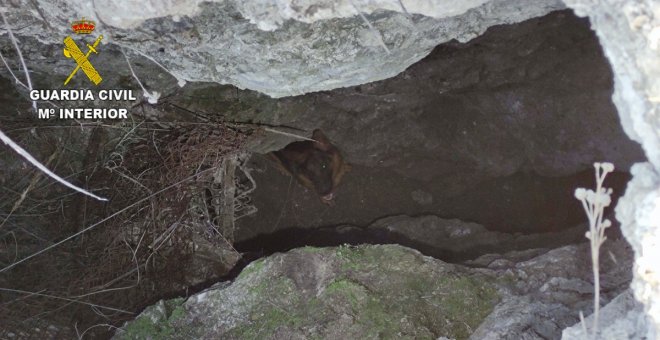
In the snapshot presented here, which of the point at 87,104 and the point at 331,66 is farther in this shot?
the point at 87,104

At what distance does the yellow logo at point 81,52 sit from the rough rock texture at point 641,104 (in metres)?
1.46

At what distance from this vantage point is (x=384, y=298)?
6.20 feet

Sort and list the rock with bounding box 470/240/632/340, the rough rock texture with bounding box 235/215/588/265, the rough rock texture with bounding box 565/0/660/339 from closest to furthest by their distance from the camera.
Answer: the rough rock texture with bounding box 565/0/660/339 < the rock with bounding box 470/240/632/340 < the rough rock texture with bounding box 235/215/588/265

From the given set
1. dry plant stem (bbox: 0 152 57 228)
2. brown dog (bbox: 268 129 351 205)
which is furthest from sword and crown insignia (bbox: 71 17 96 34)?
brown dog (bbox: 268 129 351 205)

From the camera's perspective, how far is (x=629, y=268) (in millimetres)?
1861

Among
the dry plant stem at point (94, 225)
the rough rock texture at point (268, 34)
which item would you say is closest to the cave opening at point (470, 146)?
the rough rock texture at point (268, 34)

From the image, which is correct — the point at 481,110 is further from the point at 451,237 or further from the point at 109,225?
the point at 109,225

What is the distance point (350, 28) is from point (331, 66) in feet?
0.95

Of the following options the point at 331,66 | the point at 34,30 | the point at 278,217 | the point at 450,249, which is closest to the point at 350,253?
the point at 331,66

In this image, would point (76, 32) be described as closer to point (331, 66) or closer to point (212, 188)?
Answer: point (331, 66)

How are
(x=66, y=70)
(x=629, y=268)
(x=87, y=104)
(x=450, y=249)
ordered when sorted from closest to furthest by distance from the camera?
(x=629, y=268) < (x=66, y=70) < (x=87, y=104) < (x=450, y=249)

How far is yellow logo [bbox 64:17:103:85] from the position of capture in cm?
186

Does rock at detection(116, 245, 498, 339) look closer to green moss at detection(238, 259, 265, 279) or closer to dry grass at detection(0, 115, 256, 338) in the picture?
green moss at detection(238, 259, 265, 279)

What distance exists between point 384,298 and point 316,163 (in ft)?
4.25
